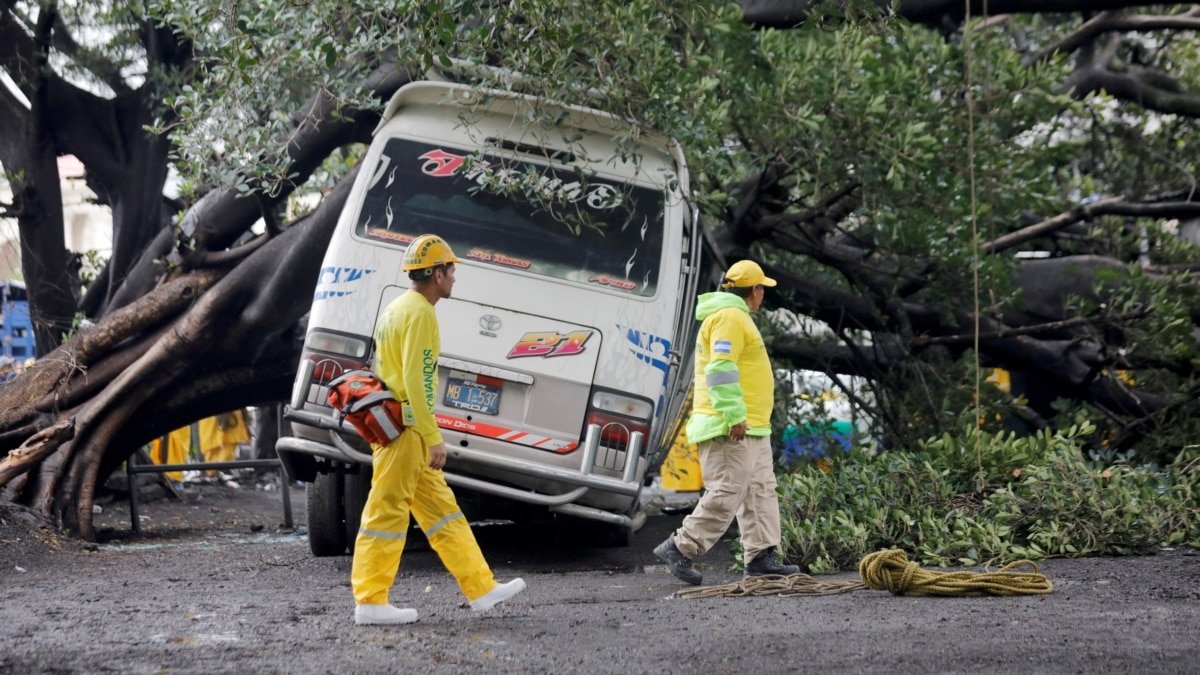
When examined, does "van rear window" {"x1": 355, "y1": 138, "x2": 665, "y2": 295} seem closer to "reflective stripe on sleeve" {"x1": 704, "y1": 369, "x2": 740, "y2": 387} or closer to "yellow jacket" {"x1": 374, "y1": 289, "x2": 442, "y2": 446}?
"reflective stripe on sleeve" {"x1": 704, "y1": 369, "x2": 740, "y2": 387}

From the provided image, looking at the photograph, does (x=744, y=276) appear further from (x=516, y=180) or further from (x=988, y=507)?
(x=988, y=507)

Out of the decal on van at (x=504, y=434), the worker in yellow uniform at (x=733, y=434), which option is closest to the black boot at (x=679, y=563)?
the worker in yellow uniform at (x=733, y=434)

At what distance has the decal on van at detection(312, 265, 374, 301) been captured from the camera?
8.34 m

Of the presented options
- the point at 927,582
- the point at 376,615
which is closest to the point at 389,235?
the point at 376,615

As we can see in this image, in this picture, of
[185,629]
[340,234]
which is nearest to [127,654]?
[185,629]

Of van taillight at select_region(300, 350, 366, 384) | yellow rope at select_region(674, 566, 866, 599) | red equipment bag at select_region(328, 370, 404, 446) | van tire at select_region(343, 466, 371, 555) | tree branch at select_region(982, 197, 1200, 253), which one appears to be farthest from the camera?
tree branch at select_region(982, 197, 1200, 253)

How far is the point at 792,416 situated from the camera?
460 inches

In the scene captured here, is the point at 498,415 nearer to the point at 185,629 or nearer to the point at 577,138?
the point at 577,138

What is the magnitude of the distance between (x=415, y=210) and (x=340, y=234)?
1.62 feet

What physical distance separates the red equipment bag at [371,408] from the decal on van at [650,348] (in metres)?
2.52

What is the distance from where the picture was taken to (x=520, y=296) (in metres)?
8.44

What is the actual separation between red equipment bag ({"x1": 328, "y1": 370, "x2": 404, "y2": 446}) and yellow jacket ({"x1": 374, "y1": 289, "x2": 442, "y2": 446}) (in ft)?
0.20

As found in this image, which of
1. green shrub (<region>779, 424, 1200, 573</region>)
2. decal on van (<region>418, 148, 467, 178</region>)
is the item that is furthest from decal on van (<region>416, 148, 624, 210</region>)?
green shrub (<region>779, 424, 1200, 573</region>)

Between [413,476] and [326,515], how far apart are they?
2.99 meters
